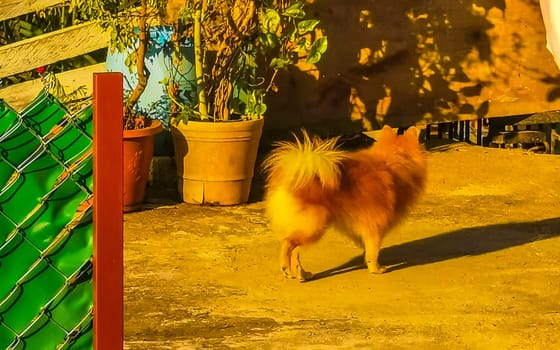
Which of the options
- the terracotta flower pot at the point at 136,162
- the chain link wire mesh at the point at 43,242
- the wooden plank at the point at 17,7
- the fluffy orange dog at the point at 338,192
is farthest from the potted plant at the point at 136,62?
the chain link wire mesh at the point at 43,242

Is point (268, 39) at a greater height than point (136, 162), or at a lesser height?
greater

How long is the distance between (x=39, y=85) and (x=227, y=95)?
1553mm

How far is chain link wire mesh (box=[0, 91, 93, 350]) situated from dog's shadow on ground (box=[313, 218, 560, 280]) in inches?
109

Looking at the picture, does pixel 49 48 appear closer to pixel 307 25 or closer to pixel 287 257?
pixel 307 25

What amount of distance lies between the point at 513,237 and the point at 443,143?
2465 millimetres

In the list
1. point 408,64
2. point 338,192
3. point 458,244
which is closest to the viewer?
point 338,192

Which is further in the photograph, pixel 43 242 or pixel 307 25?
pixel 307 25

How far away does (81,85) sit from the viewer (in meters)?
6.93

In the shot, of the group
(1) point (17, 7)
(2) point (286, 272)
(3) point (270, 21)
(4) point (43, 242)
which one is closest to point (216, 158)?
(3) point (270, 21)

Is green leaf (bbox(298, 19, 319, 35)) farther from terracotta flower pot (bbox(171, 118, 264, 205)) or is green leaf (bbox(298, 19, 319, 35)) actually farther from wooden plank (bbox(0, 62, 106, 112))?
wooden plank (bbox(0, 62, 106, 112))

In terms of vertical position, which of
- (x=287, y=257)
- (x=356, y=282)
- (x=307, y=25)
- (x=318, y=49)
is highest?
(x=307, y=25)

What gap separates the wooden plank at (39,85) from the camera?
6922mm

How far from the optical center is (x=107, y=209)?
204 centimetres

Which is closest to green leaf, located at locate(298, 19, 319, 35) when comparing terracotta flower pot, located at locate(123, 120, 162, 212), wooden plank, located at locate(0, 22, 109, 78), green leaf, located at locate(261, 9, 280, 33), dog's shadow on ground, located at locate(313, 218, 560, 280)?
green leaf, located at locate(261, 9, 280, 33)
